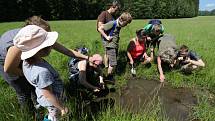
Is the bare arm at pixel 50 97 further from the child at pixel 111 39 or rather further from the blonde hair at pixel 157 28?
the blonde hair at pixel 157 28

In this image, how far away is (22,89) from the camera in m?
4.58

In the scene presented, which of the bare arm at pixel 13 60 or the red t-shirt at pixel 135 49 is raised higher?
the bare arm at pixel 13 60

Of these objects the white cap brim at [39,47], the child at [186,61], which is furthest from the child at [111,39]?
the white cap brim at [39,47]

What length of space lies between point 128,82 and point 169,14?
4302 cm

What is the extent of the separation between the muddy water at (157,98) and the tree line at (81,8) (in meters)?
28.4

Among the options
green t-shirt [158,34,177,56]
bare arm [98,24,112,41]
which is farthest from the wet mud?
bare arm [98,24,112,41]

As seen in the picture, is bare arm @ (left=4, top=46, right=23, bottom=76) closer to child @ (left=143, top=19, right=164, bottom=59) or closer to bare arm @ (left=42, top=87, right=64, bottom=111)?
bare arm @ (left=42, top=87, right=64, bottom=111)

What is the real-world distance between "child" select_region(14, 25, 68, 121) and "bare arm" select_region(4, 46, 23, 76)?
6.3 inches

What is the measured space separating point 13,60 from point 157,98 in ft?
10.8

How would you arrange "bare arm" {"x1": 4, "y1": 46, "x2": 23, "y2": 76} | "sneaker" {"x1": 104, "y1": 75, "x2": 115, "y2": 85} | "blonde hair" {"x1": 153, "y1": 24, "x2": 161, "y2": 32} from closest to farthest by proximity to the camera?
"bare arm" {"x1": 4, "y1": 46, "x2": 23, "y2": 76} → "sneaker" {"x1": 104, "y1": 75, "x2": 115, "y2": 85} → "blonde hair" {"x1": 153, "y1": 24, "x2": 161, "y2": 32}

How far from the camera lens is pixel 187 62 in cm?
786

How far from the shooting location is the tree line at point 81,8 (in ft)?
115

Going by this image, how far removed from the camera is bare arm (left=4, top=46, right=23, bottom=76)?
3.82 m

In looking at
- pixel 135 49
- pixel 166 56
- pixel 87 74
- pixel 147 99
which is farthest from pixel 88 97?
pixel 135 49
